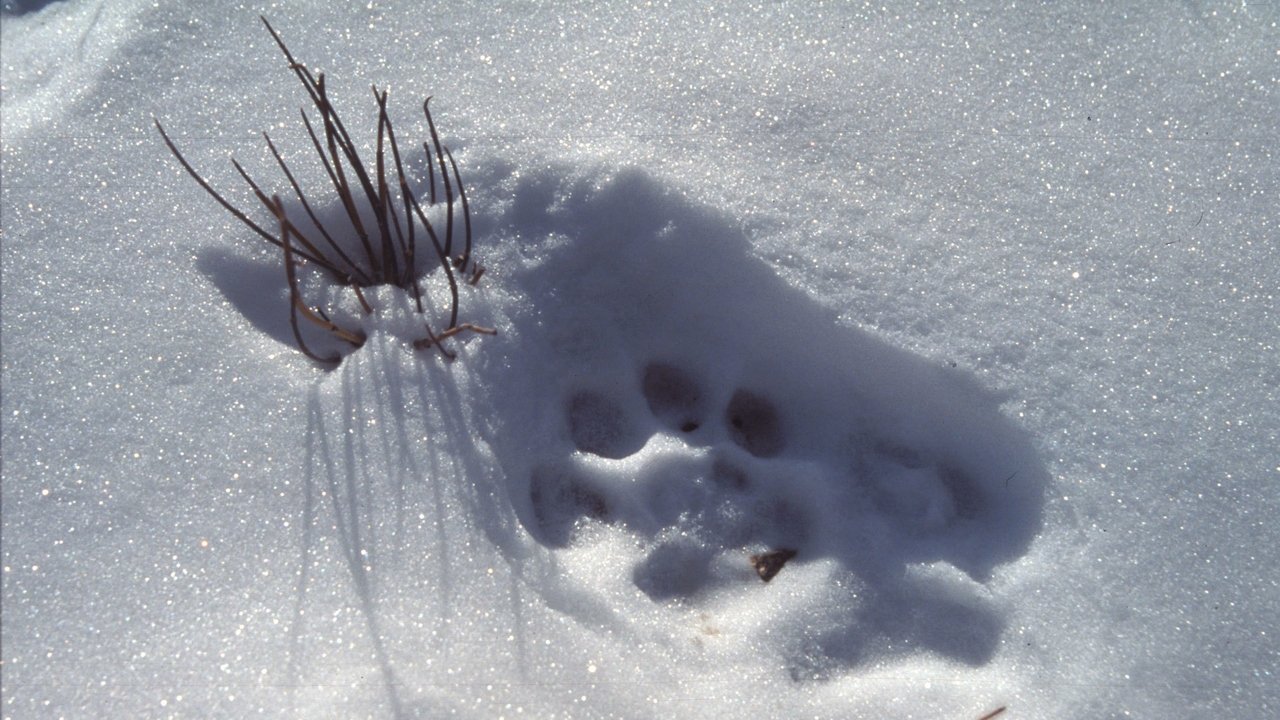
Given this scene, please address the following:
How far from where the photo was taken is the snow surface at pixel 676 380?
97 cm

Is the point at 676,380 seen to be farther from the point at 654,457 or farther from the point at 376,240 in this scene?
the point at 376,240

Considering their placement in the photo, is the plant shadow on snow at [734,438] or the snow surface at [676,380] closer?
the snow surface at [676,380]

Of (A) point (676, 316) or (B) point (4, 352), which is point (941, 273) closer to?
(A) point (676, 316)

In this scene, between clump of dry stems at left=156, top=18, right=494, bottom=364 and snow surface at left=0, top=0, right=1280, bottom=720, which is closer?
snow surface at left=0, top=0, right=1280, bottom=720

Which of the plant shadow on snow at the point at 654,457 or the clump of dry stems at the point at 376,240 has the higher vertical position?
the clump of dry stems at the point at 376,240

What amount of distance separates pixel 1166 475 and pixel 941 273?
401mm

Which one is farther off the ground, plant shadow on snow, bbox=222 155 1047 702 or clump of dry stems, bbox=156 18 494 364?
clump of dry stems, bbox=156 18 494 364

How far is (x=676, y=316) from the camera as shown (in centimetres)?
129

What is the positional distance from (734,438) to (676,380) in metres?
0.12

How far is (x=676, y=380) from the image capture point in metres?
1.27

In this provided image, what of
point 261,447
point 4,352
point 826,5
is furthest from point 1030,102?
point 4,352

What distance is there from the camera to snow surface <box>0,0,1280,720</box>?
969 mm

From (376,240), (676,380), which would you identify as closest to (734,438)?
(676,380)

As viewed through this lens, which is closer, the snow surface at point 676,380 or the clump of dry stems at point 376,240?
the snow surface at point 676,380
